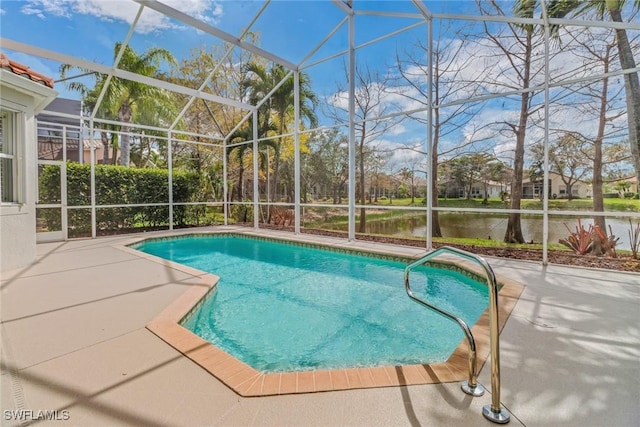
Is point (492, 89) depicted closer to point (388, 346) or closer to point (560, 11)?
point (560, 11)

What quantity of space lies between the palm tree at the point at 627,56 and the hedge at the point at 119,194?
12.1 metres

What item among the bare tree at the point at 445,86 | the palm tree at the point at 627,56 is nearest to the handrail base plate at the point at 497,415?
the palm tree at the point at 627,56

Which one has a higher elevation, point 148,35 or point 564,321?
point 148,35

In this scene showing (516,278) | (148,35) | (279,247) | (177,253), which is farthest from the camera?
(148,35)

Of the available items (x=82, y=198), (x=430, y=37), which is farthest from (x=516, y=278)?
(x=82, y=198)

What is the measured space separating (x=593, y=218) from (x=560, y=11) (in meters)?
4.41

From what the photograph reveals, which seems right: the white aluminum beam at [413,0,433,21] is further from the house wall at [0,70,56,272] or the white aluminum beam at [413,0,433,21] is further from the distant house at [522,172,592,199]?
the house wall at [0,70,56,272]

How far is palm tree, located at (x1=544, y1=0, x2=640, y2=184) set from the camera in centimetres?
550

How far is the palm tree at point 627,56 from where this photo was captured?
18.0 feet

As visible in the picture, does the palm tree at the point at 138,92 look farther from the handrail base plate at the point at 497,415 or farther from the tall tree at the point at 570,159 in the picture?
the handrail base plate at the point at 497,415

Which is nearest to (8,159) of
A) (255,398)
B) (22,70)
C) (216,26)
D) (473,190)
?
(22,70)

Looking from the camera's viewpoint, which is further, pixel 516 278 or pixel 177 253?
pixel 177 253

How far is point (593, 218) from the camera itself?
6164mm

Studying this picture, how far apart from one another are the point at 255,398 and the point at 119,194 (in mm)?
10528
